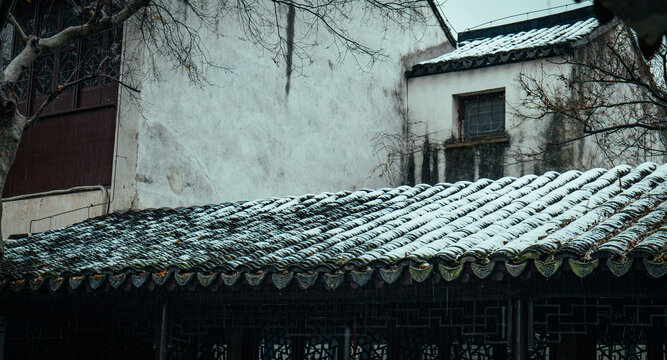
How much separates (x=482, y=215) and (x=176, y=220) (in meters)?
3.85

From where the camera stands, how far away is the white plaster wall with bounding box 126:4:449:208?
12398 mm

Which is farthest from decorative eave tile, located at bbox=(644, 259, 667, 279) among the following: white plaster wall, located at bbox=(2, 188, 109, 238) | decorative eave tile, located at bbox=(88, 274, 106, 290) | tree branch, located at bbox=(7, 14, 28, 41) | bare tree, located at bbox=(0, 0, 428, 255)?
white plaster wall, located at bbox=(2, 188, 109, 238)

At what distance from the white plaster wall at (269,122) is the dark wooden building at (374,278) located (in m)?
1.72

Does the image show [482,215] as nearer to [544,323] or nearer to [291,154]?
[544,323]

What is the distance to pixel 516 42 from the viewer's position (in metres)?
16.5

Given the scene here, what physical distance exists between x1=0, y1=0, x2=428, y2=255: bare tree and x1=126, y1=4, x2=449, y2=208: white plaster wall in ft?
0.71

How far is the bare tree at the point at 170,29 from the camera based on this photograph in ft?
28.9

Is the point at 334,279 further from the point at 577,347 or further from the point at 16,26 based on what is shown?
the point at 16,26

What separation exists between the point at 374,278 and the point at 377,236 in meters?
1.38

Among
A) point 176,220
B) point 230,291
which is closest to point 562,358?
point 230,291

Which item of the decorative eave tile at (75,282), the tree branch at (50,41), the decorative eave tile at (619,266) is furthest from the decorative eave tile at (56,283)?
the decorative eave tile at (619,266)

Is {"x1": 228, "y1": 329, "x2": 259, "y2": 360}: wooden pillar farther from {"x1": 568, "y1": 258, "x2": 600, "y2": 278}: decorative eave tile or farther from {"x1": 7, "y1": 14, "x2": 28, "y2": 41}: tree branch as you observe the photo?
{"x1": 568, "y1": 258, "x2": 600, "y2": 278}: decorative eave tile

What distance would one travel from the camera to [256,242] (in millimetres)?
8820

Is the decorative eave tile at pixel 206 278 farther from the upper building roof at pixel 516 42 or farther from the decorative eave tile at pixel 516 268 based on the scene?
the upper building roof at pixel 516 42
